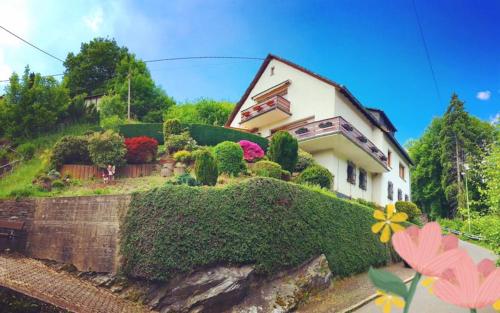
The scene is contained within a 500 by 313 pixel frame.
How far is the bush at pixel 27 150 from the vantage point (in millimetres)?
23500

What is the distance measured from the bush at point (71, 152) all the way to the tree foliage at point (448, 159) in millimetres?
31730

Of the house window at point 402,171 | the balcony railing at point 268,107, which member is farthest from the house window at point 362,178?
the house window at point 402,171

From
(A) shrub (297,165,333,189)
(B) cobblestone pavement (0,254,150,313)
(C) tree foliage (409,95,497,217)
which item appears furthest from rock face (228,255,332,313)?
(C) tree foliage (409,95,497,217)

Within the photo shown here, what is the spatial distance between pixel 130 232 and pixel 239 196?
12.1ft

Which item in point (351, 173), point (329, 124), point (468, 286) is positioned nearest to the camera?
point (468, 286)

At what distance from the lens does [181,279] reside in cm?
1150

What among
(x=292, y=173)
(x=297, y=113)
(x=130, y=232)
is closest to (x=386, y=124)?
(x=297, y=113)

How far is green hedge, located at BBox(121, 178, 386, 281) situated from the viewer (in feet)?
38.3

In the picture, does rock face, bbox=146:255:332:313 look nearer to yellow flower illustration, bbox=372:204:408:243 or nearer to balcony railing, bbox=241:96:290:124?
yellow flower illustration, bbox=372:204:408:243

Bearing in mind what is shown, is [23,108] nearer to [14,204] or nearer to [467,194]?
[14,204]

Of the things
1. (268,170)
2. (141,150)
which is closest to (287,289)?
(268,170)

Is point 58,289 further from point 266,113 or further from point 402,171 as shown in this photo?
point 402,171

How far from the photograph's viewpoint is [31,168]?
2166cm

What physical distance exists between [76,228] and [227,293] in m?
6.31
